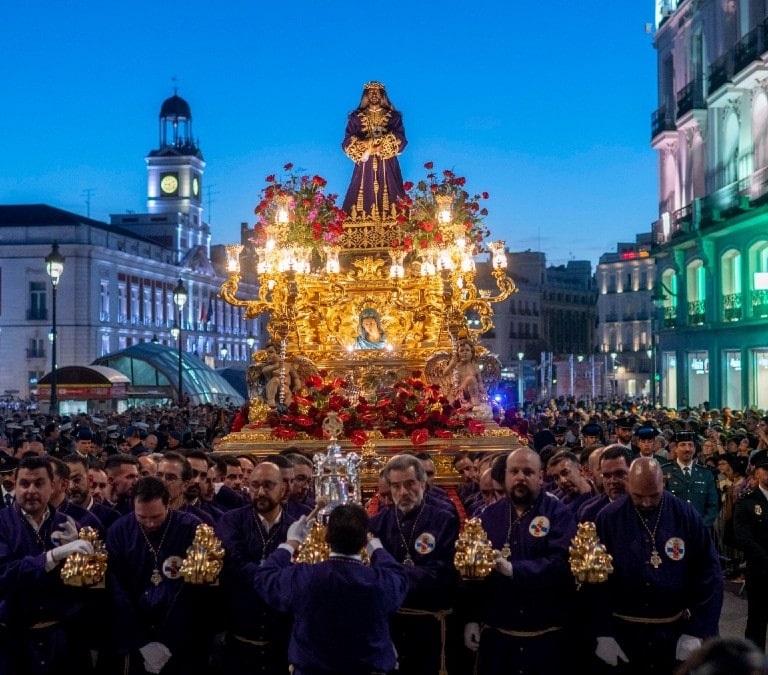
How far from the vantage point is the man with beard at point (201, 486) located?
31.7ft

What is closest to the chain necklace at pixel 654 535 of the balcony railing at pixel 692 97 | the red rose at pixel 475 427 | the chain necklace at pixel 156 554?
the chain necklace at pixel 156 554

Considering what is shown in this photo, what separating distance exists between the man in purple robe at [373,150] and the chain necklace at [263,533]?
13.5 meters

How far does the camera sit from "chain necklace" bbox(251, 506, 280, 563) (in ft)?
25.5

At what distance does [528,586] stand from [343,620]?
1.75 meters

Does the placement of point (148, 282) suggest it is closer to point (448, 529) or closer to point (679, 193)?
point (679, 193)

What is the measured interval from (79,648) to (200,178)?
103078mm

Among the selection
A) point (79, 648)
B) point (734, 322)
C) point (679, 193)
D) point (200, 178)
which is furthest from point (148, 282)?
point (79, 648)

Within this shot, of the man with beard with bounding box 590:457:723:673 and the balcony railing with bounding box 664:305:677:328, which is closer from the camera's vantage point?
the man with beard with bounding box 590:457:723:673

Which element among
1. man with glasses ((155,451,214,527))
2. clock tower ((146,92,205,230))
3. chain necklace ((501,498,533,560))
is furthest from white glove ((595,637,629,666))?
clock tower ((146,92,205,230))

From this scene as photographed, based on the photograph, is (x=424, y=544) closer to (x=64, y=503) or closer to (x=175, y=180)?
(x=64, y=503)

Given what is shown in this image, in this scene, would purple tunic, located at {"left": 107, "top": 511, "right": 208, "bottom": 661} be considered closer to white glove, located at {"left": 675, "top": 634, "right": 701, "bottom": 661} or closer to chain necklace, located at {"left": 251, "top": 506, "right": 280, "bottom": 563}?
chain necklace, located at {"left": 251, "top": 506, "right": 280, "bottom": 563}

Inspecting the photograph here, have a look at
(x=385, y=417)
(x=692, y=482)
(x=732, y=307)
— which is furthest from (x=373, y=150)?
(x=732, y=307)

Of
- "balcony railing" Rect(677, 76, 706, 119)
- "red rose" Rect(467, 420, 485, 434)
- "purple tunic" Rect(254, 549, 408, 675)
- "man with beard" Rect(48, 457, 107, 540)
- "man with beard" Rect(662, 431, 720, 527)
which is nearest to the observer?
"purple tunic" Rect(254, 549, 408, 675)

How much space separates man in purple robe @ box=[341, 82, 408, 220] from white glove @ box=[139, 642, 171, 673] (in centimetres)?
1394
